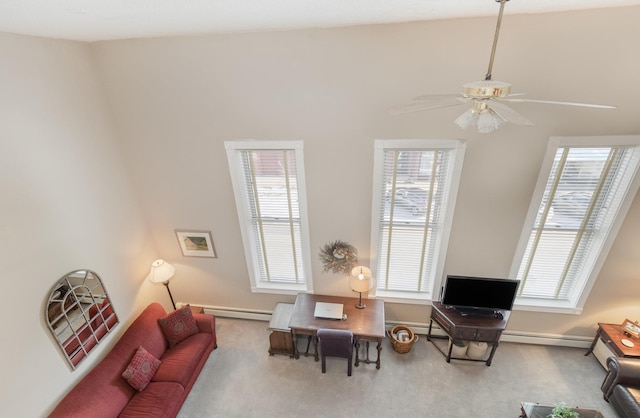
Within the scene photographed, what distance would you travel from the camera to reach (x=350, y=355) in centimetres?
392

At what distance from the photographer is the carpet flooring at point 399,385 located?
3.78m

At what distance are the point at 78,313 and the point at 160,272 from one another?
1.07m

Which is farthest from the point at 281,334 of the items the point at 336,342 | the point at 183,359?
the point at 183,359

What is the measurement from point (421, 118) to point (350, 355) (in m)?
3.02

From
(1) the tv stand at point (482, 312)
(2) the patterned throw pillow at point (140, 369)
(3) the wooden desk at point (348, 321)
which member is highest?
(1) the tv stand at point (482, 312)

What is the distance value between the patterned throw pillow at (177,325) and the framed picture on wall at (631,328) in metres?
5.73

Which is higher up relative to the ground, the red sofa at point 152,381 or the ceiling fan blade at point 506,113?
the ceiling fan blade at point 506,113

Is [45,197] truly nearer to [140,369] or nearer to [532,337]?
[140,369]

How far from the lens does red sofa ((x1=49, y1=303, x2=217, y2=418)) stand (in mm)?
3227

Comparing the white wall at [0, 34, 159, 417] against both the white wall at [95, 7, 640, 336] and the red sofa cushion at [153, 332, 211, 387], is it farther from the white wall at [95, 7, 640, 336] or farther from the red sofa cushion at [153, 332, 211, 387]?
the red sofa cushion at [153, 332, 211, 387]

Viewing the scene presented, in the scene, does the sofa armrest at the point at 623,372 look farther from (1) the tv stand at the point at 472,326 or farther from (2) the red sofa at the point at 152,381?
(2) the red sofa at the point at 152,381

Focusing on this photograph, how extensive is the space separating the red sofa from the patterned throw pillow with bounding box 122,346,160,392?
63 millimetres

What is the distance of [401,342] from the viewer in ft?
14.1

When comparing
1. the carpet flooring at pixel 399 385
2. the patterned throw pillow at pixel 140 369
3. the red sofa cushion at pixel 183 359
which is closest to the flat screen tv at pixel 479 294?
the carpet flooring at pixel 399 385
